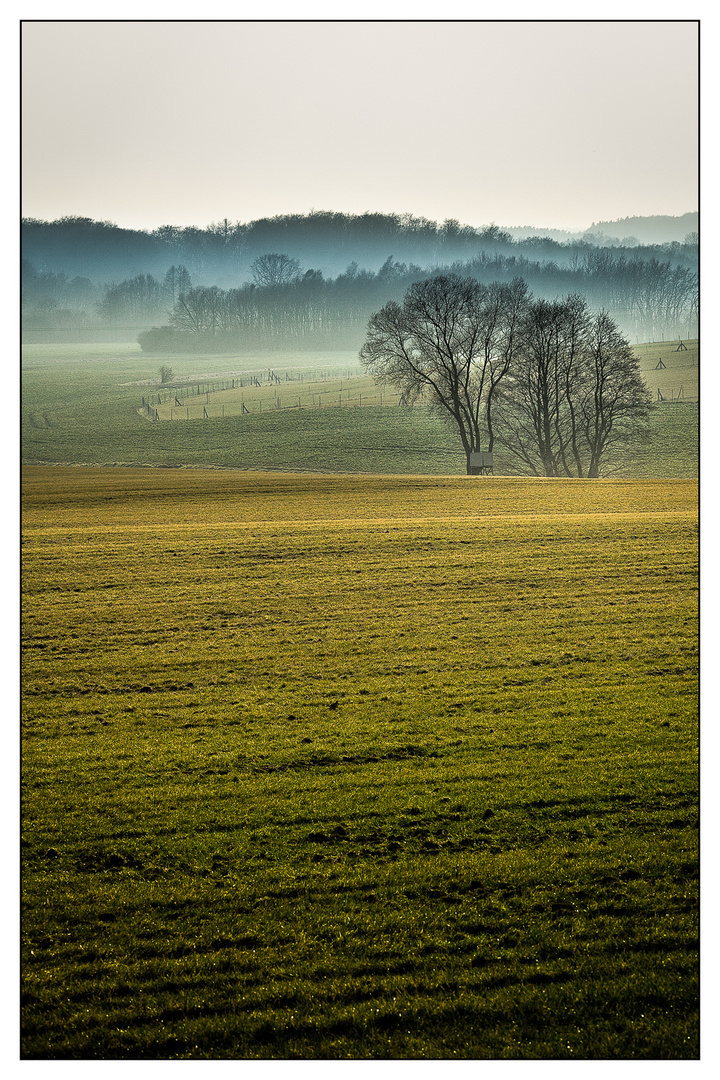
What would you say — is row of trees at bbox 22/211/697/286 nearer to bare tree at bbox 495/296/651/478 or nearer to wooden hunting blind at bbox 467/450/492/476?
bare tree at bbox 495/296/651/478

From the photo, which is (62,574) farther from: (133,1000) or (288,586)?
(133,1000)

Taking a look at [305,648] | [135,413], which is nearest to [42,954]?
[305,648]

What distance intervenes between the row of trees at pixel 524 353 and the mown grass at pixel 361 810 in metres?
52.7

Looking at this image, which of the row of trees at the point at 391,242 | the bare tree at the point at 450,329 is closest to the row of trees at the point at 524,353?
the bare tree at the point at 450,329

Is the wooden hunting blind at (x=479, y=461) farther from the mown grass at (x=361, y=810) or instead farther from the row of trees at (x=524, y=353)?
the mown grass at (x=361, y=810)

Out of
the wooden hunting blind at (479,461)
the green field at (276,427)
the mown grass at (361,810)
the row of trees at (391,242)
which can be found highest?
the row of trees at (391,242)

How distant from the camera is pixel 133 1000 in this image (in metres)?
7.25

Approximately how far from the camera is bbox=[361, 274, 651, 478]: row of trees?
251 feet

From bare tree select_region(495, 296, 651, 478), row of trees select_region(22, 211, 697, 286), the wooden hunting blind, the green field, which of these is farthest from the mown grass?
row of trees select_region(22, 211, 697, 286)

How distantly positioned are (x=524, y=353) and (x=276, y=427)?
30.9 meters

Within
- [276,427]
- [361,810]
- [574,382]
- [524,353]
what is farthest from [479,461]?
[361,810]

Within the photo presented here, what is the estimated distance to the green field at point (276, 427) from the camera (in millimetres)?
82688

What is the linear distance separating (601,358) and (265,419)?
4141 cm

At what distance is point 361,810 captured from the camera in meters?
11.2
